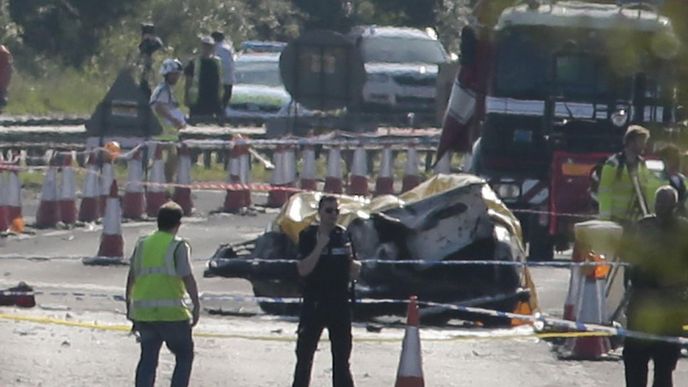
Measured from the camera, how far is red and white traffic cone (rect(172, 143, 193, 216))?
23.7 m

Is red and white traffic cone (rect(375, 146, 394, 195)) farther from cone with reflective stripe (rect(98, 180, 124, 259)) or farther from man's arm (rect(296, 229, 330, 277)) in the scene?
man's arm (rect(296, 229, 330, 277))

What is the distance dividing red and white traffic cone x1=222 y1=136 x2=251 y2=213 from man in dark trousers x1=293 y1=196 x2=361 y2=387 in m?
14.3

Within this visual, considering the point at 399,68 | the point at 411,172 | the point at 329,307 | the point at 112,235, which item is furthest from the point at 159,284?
the point at 399,68

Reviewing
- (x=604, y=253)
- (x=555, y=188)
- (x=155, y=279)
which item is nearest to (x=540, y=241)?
(x=555, y=188)

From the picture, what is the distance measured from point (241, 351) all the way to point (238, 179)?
1161 cm

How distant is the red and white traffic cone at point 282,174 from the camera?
84.0ft

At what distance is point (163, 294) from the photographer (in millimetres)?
9633

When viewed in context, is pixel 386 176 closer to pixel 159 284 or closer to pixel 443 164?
pixel 443 164

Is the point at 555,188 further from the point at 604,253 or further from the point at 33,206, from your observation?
the point at 604,253

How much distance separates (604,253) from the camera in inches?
132

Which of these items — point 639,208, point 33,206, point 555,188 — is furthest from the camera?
point 33,206

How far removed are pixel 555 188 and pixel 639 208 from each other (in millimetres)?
6128

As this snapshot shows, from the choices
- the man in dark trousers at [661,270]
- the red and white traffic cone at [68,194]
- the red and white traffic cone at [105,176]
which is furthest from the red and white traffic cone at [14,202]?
the man in dark trousers at [661,270]

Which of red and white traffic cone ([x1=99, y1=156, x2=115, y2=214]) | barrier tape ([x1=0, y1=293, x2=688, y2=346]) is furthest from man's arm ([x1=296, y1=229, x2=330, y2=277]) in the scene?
red and white traffic cone ([x1=99, y1=156, x2=115, y2=214])
